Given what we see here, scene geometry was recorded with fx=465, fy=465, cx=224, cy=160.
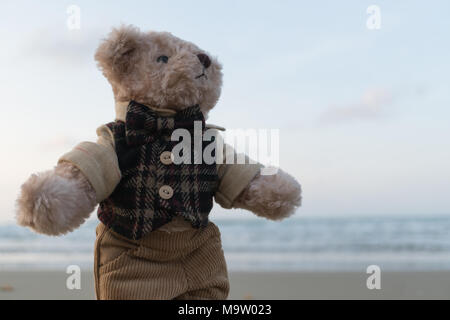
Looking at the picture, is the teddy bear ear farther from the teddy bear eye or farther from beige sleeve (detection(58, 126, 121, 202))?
beige sleeve (detection(58, 126, 121, 202))

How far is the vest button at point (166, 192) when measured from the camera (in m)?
1.68

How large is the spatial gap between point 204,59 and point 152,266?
2.74 feet

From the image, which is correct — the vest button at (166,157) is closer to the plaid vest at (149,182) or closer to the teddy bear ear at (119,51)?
the plaid vest at (149,182)

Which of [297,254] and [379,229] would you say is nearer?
[297,254]

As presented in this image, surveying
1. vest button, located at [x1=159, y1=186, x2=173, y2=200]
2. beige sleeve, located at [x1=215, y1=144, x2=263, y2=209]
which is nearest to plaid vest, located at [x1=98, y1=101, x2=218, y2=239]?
vest button, located at [x1=159, y1=186, x2=173, y2=200]

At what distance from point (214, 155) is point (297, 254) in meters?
5.96

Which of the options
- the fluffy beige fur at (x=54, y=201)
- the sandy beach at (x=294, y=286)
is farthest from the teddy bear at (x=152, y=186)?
the sandy beach at (x=294, y=286)

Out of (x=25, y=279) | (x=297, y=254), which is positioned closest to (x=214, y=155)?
(x=25, y=279)

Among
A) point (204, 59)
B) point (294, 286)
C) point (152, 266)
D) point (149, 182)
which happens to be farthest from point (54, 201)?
point (294, 286)

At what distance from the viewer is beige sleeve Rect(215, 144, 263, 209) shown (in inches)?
73.3

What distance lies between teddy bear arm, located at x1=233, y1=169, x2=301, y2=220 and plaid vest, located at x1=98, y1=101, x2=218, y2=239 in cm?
19
